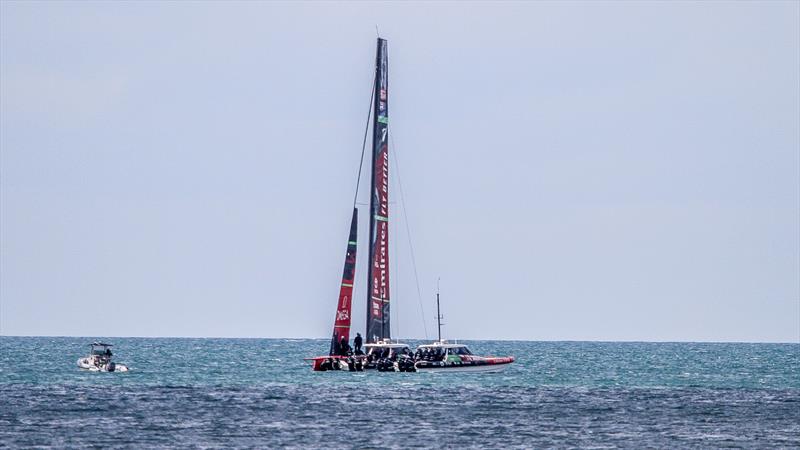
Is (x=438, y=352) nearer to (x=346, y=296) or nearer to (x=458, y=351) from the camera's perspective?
(x=458, y=351)

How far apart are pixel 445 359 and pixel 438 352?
642 mm

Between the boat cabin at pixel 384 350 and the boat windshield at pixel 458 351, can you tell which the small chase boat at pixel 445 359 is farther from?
the boat cabin at pixel 384 350

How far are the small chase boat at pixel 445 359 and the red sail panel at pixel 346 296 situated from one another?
4854 mm

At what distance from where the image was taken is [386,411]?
63.9m

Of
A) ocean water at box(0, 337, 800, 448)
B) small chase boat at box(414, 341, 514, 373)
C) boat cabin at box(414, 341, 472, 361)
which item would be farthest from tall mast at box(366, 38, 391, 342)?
ocean water at box(0, 337, 800, 448)

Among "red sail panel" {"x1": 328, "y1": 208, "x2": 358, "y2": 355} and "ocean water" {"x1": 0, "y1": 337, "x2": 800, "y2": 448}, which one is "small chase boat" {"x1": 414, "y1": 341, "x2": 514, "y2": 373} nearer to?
"ocean water" {"x1": 0, "y1": 337, "x2": 800, "y2": 448}

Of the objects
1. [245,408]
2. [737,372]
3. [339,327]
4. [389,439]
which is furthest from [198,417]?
[737,372]

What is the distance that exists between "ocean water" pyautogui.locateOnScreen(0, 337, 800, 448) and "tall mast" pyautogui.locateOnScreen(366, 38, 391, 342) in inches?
157

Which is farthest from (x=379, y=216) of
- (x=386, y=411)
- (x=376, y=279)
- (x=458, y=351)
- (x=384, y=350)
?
(x=386, y=411)

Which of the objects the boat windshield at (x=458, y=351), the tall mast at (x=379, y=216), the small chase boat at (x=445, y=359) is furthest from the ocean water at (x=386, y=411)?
the tall mast at (x=379, y=216)

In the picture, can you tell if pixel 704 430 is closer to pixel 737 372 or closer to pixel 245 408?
pixel 245 408

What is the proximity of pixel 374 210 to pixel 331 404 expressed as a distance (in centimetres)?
2782

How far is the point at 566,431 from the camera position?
56.3 m

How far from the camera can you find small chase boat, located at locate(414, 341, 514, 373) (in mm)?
90438
